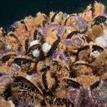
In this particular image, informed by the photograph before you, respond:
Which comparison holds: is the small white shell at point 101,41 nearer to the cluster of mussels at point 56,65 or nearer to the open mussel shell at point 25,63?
the cluster of mussels at point 56,65

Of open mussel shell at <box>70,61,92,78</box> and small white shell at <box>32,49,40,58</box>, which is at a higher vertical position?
small white shell at <box>32,49,40,58</box>

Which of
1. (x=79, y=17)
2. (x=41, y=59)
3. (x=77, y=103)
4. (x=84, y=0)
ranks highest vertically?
(x=84, y=0)

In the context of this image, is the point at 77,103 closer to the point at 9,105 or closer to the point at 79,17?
the point at 9,105

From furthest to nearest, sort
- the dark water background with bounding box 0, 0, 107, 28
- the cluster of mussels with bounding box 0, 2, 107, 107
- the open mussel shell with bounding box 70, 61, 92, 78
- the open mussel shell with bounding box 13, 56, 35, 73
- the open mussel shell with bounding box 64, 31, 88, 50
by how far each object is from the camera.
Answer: the dark water background with bounding box 0, 0, 107, 28 → the open mussel shell with bounding box 64, 31, 88, 50 → the open mussel shell with bounding box 13, 56, 35, 73 → the open mussel shell with bounding box 70, 61, 92, 78 → the cluster of mussels with bounding box 0, 2, 107, 107

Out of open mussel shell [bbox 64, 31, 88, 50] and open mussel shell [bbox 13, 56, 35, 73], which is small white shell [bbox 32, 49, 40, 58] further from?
open mussel shell [bbox 64, 31, 88, 50]

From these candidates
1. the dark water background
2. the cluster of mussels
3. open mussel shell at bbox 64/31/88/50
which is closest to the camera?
the cluster of mussels

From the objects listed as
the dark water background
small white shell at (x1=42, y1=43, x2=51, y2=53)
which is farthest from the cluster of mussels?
the dark water background

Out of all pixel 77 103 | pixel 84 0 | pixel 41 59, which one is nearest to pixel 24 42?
pixel 41 59
